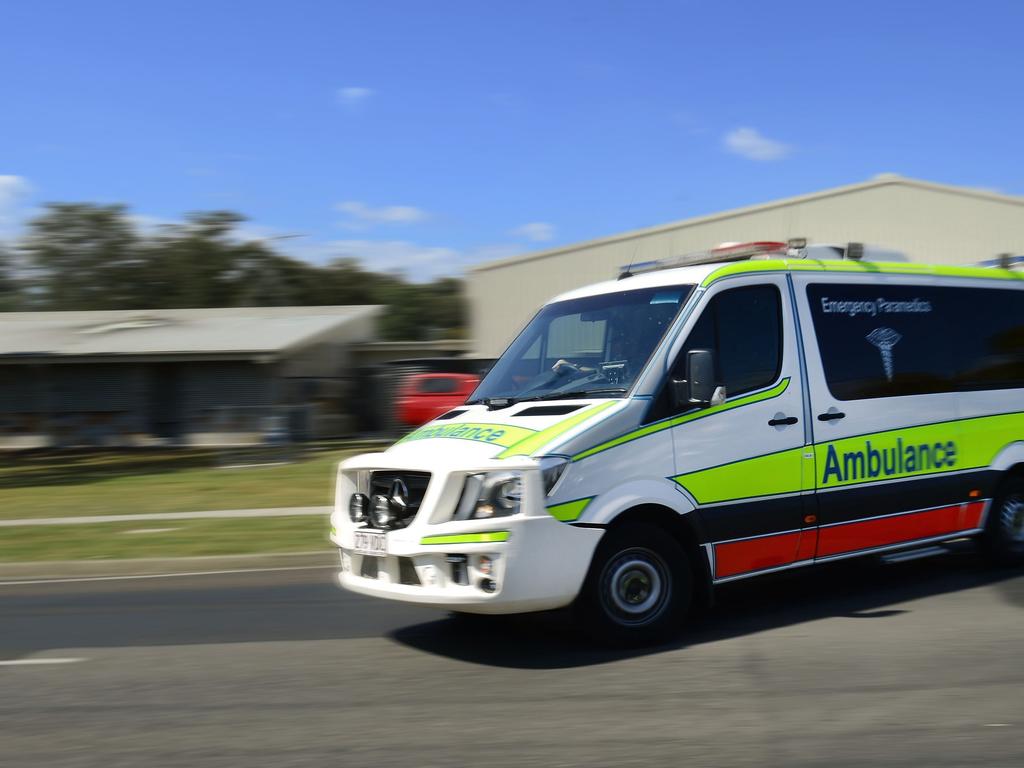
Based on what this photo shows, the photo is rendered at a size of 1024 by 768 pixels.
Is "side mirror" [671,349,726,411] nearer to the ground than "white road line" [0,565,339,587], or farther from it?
farther from it

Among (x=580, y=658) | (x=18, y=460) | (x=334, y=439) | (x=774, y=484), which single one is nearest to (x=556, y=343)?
(x=774, y=484)

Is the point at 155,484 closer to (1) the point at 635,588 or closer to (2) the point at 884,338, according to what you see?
(1) the point at 635,588

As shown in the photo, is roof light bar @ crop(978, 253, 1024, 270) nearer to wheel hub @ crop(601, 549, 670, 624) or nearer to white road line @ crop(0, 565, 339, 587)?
wheel hub @ crop(601, 549, 670, 624)

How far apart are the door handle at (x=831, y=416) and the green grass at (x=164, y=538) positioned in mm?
5469

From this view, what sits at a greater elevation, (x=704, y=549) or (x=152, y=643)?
(x=704, y=549)

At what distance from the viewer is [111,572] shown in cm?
1015

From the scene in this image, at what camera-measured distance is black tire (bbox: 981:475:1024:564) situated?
8117mm

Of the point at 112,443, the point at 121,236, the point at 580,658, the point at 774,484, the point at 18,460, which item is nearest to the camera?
the point at 580,658

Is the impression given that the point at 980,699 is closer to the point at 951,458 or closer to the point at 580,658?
the point at 580,658

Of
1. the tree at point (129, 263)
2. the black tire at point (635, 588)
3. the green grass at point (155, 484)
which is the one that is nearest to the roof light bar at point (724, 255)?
the black tire at point (635, 588)

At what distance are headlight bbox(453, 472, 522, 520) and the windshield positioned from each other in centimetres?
95

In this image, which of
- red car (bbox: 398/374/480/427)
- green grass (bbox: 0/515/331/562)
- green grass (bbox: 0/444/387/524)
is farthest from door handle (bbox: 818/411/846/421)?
A: red car (bbox: 398/374/480/427)

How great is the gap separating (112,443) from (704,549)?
2392 centimetres

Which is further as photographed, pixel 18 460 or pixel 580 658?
pixel 18 460
